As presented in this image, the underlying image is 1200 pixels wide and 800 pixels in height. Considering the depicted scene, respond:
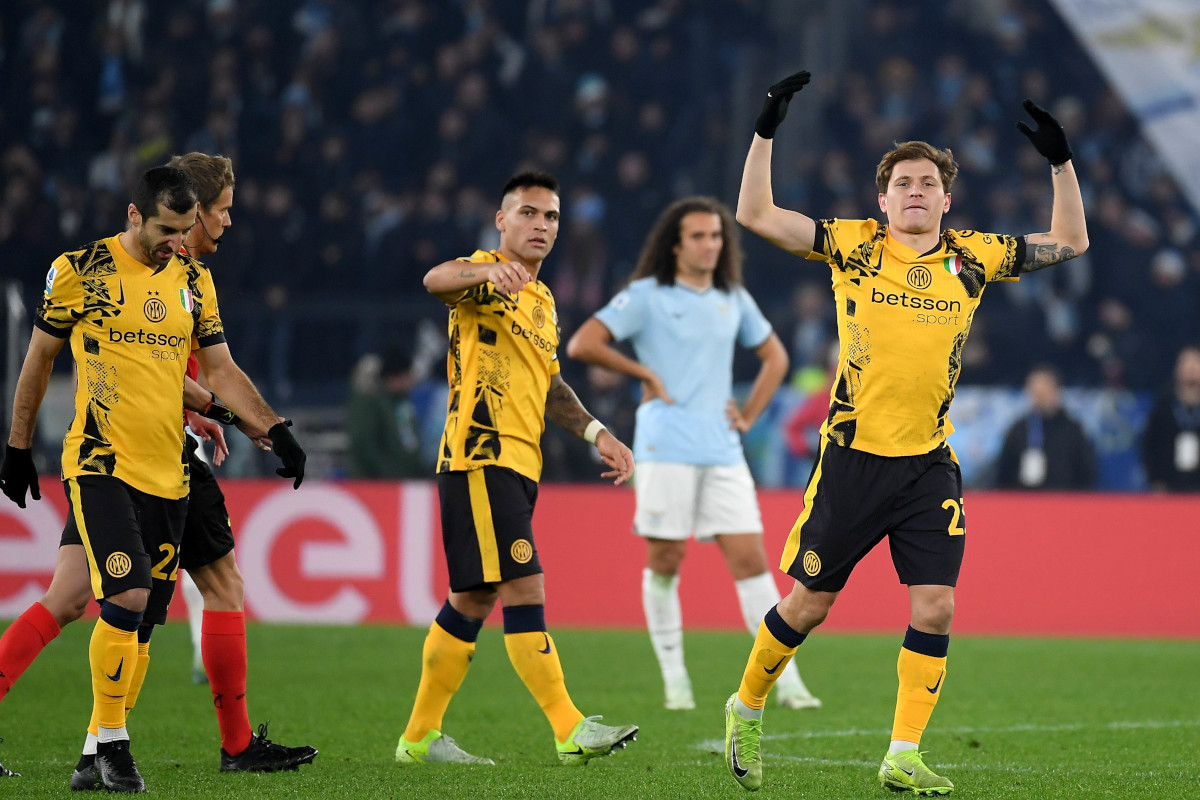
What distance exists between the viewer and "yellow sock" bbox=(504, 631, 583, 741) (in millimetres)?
4957

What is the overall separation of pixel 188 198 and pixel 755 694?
2.43 metres

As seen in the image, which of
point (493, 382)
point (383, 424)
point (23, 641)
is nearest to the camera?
point (23, 641)

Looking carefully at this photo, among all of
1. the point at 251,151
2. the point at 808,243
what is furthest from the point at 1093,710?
the point at 251,151

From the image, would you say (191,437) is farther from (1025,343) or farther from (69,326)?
Result: (1025,343)

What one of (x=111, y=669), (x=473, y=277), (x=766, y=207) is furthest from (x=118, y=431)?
(x=766, y=207)

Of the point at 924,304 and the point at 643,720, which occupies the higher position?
the point at 924,304

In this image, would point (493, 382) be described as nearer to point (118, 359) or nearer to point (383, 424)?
point (118, 359)

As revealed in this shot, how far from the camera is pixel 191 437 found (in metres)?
5.30

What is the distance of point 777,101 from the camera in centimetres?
448

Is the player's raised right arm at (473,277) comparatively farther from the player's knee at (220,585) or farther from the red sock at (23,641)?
the red sock at (23,641)

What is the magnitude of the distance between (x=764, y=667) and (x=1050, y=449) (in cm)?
819

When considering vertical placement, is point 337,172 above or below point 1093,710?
above

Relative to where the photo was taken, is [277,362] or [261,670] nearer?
[261,670]

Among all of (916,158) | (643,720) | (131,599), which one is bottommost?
(643,720)
